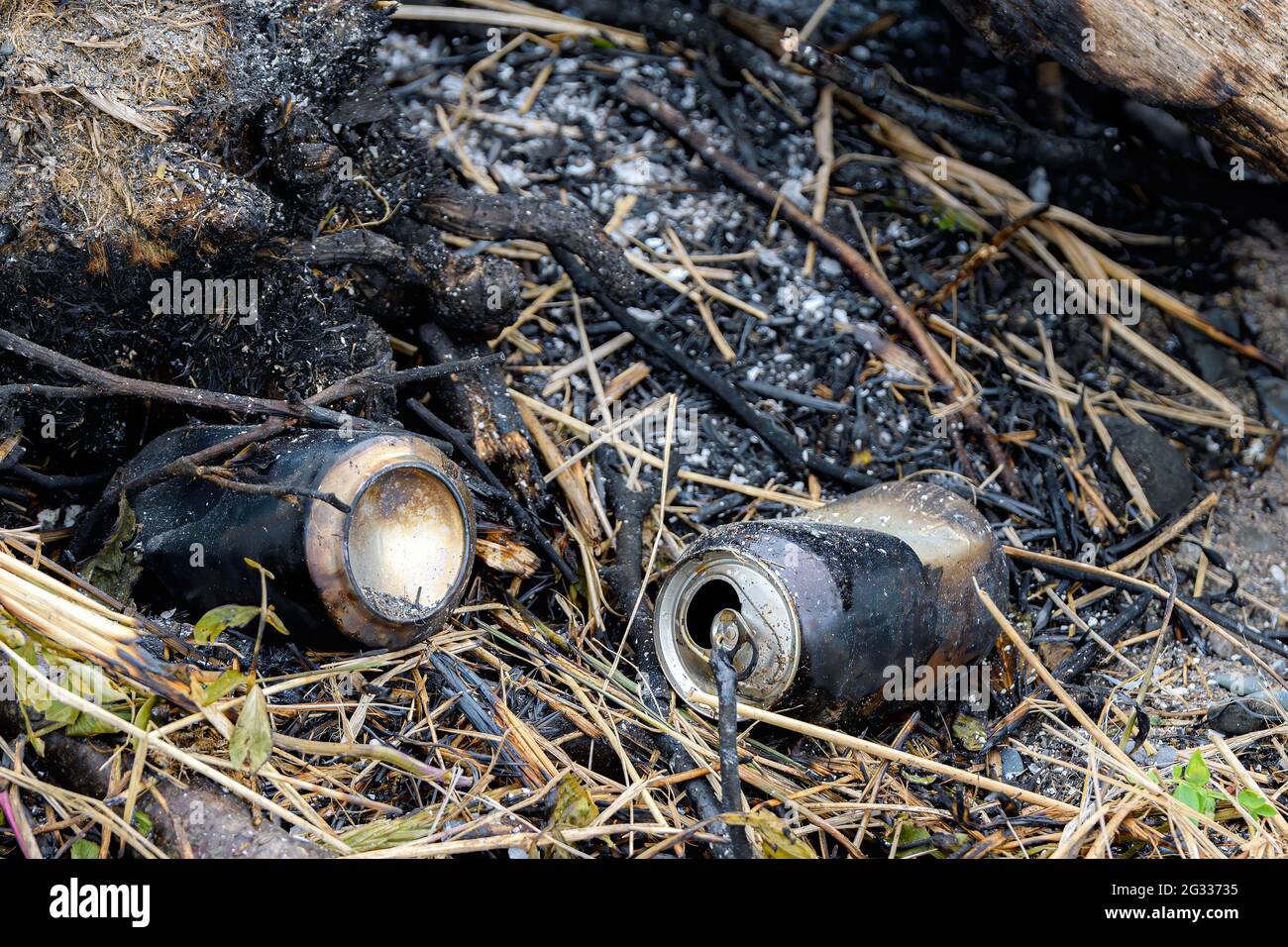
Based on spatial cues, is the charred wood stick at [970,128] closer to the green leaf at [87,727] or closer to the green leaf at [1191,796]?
the green leaf at [1191,796]

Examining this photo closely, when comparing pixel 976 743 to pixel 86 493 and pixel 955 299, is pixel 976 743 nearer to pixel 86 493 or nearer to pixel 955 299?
pixel 955 299

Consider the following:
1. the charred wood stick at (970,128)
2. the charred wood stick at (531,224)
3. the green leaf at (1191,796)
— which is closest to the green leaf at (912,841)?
the green leaf at (1191,796)

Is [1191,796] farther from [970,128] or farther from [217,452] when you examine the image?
[970,128]

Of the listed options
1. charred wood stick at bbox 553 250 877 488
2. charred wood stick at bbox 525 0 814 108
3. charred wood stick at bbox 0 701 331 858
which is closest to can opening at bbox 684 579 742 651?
charred wood stick at bbox 553 250 877 488

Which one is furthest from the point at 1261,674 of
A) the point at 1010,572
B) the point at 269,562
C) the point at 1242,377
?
the point at 269,562

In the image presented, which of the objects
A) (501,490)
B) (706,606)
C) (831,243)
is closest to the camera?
(706,606)

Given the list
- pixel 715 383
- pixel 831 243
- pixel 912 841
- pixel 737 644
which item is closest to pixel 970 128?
pixel 831 243
